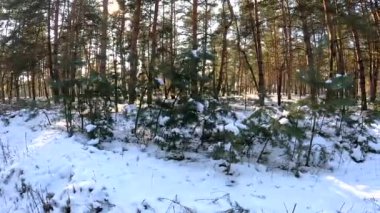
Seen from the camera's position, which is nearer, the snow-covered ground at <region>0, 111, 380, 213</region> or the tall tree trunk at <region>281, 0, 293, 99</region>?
the snow-covered ground at <region>0, 111, 380, 213</region>

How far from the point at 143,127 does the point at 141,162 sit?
7.30ft

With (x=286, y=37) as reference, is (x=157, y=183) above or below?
below

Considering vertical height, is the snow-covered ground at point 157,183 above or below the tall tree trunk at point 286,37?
below

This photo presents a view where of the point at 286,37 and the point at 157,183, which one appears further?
the point at 286,37

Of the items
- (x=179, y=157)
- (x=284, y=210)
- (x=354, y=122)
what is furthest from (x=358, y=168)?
(x=179, y=157)

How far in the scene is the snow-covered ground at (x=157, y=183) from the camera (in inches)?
256

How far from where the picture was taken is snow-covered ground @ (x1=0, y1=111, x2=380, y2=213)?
21.3 feet

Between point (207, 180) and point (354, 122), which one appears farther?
point (354, 122)

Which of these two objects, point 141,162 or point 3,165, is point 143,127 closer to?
point 141,162

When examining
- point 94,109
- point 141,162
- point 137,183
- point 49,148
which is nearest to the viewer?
point 137,183

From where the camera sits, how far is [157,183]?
281 inches

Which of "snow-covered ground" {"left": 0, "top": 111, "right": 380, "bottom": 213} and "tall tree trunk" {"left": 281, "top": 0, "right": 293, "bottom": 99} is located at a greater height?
"tall tree trunk" {"left": 281, "top": 0, "right": 293, "bottom": 99}

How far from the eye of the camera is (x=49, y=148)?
28.8 feet

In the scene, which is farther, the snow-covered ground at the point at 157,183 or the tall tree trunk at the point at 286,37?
the tall tree trunk at the point at 286,37
